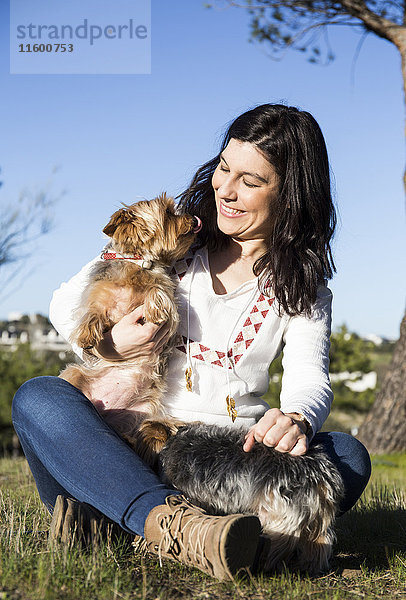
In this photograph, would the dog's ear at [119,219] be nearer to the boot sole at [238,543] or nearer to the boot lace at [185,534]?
the boot lace at [185,534]

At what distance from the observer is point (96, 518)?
8.40 feet

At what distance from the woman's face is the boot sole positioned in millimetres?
1579

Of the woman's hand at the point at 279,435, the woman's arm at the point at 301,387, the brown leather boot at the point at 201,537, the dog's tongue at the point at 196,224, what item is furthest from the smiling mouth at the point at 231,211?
the brown leather boot at the point at 201,537

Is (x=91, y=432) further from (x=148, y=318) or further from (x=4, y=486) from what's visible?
(x=4, y=486)

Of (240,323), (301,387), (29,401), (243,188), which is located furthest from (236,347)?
(29,401)

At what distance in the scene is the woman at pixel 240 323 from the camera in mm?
2738

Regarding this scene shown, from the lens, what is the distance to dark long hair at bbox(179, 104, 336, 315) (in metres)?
3.22

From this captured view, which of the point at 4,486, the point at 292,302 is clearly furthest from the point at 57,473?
the point at 4,486

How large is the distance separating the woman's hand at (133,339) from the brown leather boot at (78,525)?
2.65 ft

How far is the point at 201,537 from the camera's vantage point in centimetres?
223

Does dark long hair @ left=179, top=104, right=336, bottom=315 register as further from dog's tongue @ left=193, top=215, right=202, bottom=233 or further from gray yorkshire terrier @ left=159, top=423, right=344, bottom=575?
gray yorkshire terrier @ left=159, top=423, right=344, bottom=575

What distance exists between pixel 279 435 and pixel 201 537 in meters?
0.52

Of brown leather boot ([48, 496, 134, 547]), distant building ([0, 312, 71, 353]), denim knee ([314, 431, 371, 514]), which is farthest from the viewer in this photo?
distant building ([0, 312, 71, 353])

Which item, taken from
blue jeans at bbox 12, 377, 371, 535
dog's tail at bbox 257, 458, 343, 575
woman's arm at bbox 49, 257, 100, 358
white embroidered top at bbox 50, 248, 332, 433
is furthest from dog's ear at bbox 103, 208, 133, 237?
dog's tail at bbox 257, 458, 343, 575
